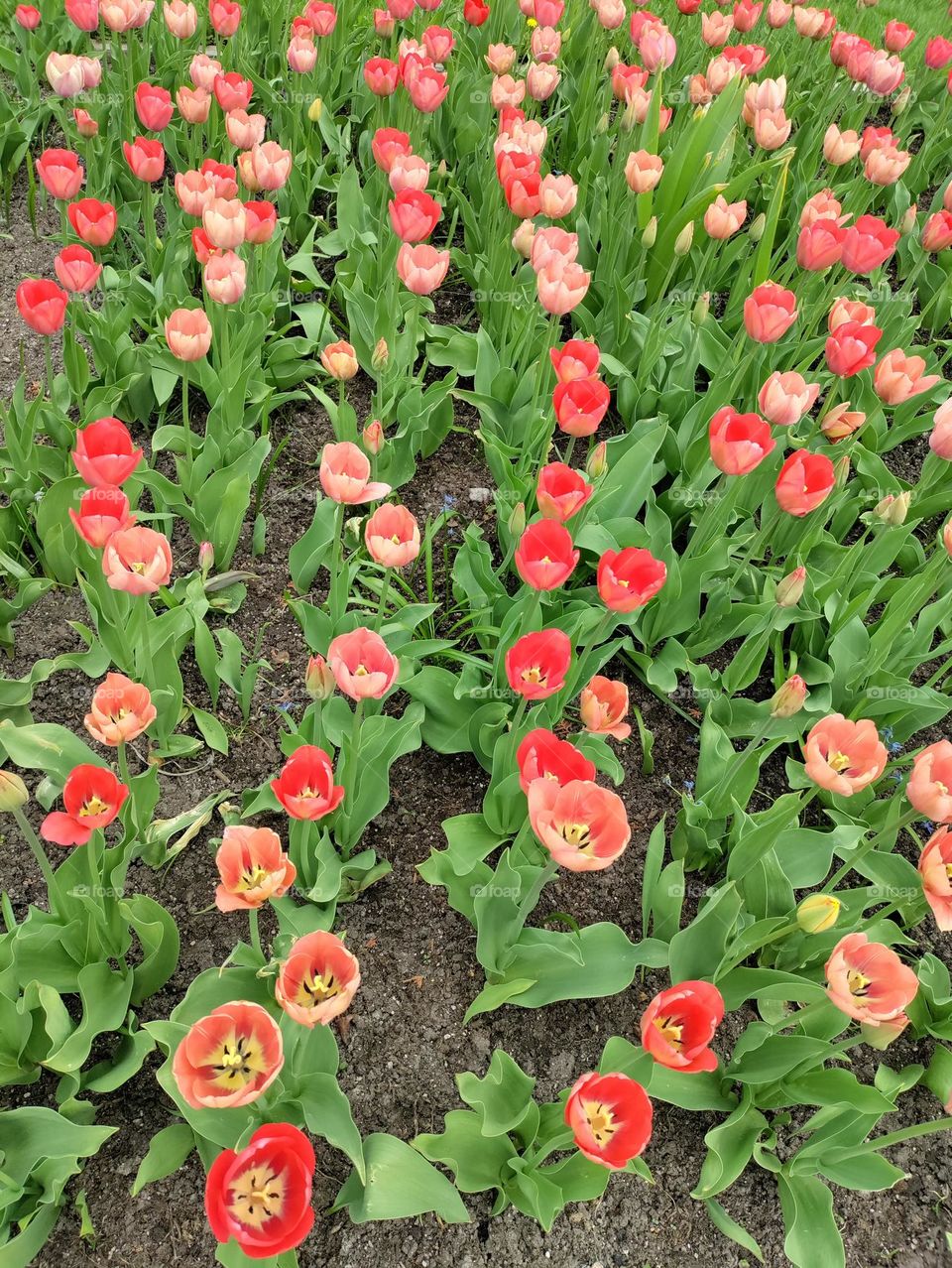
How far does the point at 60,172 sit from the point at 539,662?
7.29 ft


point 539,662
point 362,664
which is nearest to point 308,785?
point 362,664

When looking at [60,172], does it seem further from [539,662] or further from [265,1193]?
[265,1193]

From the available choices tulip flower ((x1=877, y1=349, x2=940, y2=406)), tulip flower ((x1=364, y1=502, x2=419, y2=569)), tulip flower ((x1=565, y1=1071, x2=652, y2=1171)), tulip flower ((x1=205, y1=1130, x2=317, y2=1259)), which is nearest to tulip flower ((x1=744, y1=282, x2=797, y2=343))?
tulip flower ((x1=877, y1=349, x2=940, y2=406))

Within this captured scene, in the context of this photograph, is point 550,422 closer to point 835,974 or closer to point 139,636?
point 139,636

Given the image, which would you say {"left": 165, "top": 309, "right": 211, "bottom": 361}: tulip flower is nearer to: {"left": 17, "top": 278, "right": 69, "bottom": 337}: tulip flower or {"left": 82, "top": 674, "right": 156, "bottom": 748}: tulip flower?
{"left": 17, "top": 278, "right": 69, "bottom": 337}: tulip flower

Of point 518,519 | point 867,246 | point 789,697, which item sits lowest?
point 518,519

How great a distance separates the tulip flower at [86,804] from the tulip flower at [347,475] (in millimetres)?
761

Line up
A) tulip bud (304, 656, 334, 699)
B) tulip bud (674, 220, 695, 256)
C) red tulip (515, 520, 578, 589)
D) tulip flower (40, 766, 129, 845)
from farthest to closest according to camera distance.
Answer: tulip bud (674, 220, 695, 256), red tulip (515, 520, 578, 589), tulip bud (304, 656, 334, 699), tulip flower (40, 766, 129, 845)

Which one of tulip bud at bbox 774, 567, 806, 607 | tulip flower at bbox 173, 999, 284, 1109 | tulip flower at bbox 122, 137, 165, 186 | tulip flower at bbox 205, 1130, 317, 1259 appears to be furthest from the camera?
tulip flower at bbox 122, 137, 165, 186

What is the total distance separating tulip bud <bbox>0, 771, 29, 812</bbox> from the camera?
5.53ft

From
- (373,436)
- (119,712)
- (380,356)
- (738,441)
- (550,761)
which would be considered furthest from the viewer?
(380,356)

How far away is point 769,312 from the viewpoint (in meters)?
2.67

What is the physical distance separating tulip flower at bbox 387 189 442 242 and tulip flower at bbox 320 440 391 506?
0.98 m

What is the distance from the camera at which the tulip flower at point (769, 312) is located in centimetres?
267
